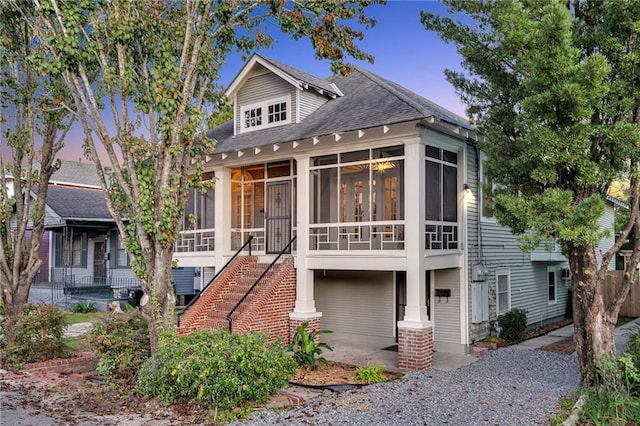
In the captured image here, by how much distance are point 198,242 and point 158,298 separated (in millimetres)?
6956

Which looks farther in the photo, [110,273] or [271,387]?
[110,273]

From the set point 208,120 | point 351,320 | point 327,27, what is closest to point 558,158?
point 327,27

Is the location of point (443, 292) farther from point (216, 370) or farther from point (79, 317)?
point (79, 317)

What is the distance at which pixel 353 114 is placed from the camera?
12062mm

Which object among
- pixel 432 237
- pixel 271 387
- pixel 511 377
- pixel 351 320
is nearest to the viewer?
pixel 271 387

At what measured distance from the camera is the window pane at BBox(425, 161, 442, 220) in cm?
1108

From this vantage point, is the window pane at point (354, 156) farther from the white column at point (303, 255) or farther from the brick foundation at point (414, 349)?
the brick foundation at point (414, 349)

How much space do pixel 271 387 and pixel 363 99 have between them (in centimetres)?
806

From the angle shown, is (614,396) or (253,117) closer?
(614,396)

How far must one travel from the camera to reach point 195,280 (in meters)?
22.6

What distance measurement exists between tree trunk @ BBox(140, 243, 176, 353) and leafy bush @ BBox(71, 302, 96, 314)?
43.0 ft

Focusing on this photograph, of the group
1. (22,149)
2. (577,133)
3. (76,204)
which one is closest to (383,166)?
(577,133)

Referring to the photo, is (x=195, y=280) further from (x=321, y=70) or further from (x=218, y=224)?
(x=321, y=70)

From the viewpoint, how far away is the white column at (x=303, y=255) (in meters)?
12.0
